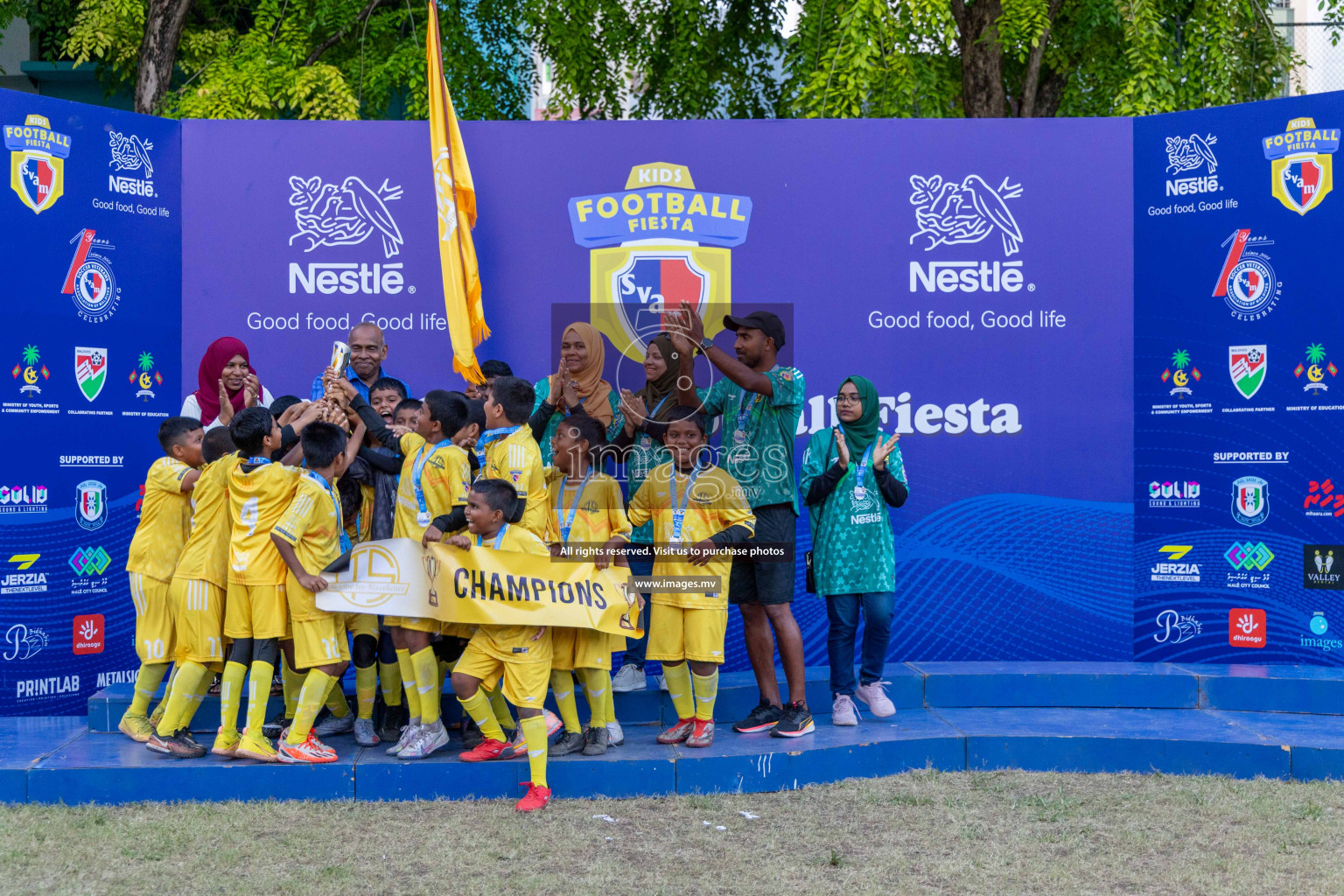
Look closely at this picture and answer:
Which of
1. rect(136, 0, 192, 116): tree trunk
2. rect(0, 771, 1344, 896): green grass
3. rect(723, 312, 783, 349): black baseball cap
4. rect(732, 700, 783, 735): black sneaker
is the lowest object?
rect(0, 771, 1344, 896): green grass

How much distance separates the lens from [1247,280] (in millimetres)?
6453

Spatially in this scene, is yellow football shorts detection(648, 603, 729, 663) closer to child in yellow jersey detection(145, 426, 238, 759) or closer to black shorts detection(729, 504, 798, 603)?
black shorts detection(729, 504, 798, 603)

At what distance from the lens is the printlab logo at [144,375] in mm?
6512

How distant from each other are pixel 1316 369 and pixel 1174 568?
1349 mm

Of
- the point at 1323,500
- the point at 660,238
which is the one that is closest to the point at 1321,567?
the point at 1323,500

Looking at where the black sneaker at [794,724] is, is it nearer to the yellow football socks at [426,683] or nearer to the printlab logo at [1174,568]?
the yellow football socks at [426,683]

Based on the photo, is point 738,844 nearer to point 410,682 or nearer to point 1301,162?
point 410,682

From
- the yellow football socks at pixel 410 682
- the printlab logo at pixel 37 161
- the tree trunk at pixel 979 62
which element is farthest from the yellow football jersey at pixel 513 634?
the tree trunk at pixel 979 62

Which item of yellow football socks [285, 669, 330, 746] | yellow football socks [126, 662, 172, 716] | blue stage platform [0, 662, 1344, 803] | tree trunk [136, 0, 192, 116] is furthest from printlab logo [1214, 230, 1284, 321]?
tree trunk [136, 0, 192, 116]

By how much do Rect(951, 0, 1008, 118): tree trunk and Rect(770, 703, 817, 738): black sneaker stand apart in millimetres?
6794

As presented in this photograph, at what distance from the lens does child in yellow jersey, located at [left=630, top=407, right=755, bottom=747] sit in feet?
16.5

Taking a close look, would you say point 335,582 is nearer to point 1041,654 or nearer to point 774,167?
point 774,167

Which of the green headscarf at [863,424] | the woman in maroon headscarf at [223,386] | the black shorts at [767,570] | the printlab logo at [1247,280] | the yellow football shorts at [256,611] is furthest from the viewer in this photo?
the printlab logo at [1247,280]

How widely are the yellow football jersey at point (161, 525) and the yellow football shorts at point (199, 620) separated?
297 millimetres
